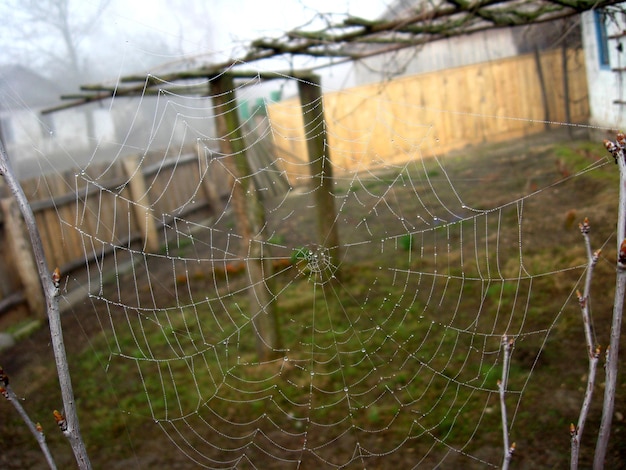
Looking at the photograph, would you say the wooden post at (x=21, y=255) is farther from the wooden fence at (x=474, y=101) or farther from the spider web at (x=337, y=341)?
the wooden fence at (x=474, y=101)

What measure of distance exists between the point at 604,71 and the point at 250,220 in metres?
6.90

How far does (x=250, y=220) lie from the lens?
4480 millimetres

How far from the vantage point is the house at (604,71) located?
7957mm

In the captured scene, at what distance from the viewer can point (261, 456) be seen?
3455mm

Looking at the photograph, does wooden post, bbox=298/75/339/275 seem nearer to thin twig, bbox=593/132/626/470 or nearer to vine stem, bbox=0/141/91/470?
thin twig, bbox=593/132/626/470

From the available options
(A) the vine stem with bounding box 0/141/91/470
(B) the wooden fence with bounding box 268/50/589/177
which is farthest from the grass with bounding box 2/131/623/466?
(B) the wooden fence with bounding box 268/50/589/177

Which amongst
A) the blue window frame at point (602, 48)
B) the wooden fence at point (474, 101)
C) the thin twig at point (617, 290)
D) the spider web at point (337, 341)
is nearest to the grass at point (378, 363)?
the spider web at point (337, 341)

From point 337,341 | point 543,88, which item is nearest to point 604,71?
point 543,88

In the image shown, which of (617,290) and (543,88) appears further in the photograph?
(543,88)

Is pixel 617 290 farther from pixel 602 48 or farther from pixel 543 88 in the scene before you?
pixel 543 88

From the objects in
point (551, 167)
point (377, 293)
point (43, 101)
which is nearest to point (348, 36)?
point (377, 293)

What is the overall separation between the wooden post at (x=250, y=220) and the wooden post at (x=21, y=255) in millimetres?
2301

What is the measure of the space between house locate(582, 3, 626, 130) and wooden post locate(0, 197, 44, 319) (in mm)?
6457

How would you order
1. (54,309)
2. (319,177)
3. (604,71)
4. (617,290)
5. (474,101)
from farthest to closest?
1. (474,101)
2. (604,71)
3. (319,177)
4. (617,290)
5. (54,309)
